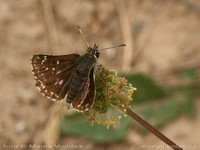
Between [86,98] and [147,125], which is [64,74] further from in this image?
[147,125]

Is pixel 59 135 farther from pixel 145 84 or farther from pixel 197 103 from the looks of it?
pixel 197 103

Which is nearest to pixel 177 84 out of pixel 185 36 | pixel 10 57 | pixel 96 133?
pixel 185 36

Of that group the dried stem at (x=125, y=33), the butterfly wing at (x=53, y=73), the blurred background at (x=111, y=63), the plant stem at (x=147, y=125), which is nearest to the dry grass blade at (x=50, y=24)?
the blurred background at (x=111, y=63)

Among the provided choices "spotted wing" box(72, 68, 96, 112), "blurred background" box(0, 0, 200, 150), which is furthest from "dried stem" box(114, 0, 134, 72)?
"spotted wing" box(72, 68, 96, 112)

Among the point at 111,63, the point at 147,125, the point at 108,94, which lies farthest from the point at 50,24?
the point at 147,125

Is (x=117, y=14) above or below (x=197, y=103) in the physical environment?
above

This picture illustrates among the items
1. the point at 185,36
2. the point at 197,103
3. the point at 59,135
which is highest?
the point at 185,36
